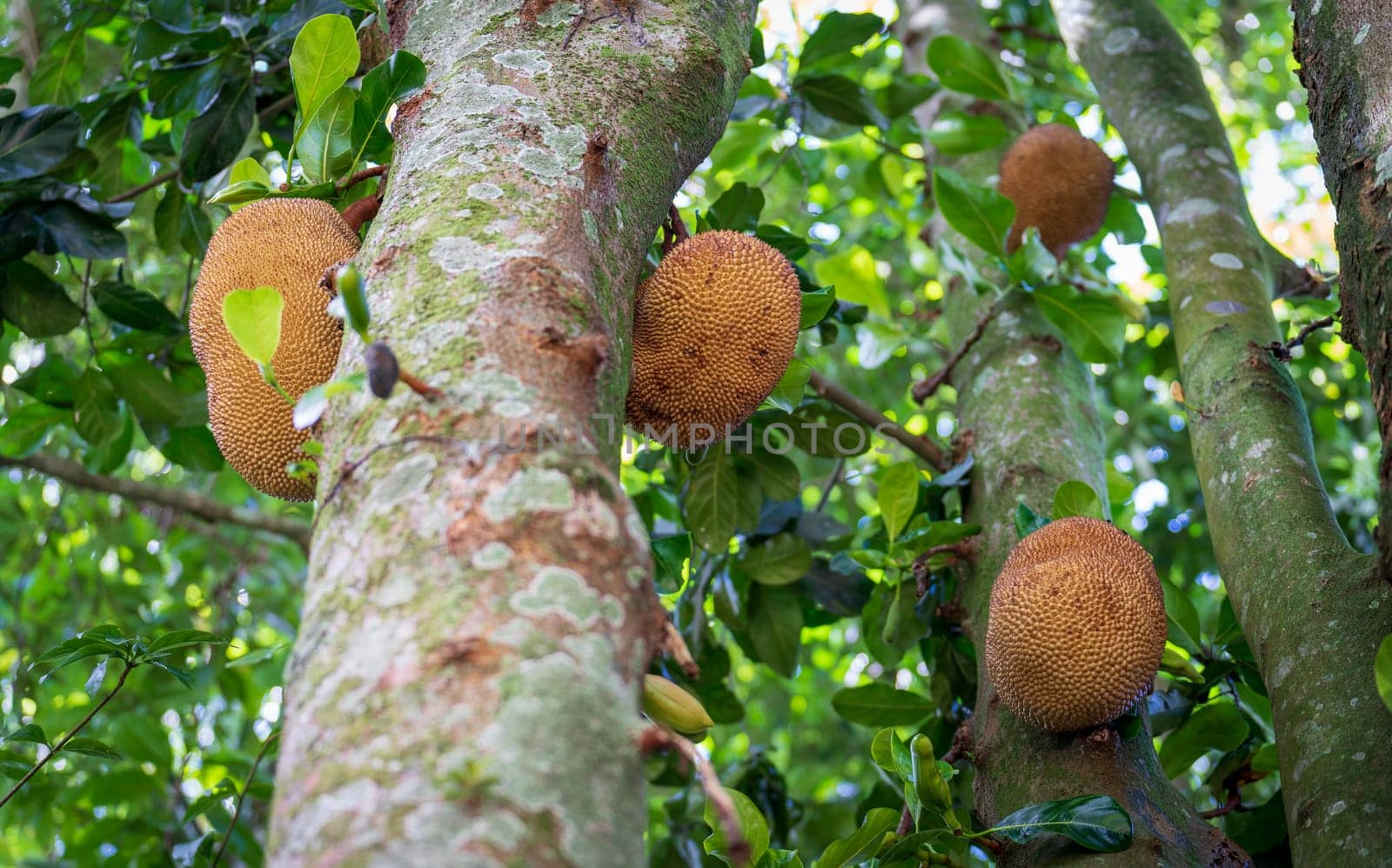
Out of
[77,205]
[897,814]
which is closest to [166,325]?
[77,205]

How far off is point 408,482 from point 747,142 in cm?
208

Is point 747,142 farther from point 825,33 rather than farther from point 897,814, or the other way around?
point 897,814

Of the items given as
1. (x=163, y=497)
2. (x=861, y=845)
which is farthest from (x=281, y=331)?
(x=163, y=497)

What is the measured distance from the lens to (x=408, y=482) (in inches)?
29.5

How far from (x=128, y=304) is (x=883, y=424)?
138 cm

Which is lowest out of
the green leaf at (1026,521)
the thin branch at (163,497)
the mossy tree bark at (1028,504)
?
the thin branch at (163,497)

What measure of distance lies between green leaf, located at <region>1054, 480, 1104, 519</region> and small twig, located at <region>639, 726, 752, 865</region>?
2.93 ft

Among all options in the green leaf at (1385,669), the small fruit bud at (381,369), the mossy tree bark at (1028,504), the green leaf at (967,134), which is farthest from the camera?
the green leaf at (967,134)

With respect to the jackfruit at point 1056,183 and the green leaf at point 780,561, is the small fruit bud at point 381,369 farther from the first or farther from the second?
the jackfruit at point 1056,183

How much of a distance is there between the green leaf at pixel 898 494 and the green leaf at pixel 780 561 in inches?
12.7

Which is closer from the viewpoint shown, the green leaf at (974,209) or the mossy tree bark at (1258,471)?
the mossy tree bark at (1258,471)

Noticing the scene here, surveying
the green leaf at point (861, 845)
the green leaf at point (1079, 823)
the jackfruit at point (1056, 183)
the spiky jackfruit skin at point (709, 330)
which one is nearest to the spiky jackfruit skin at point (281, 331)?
the spiky jackfruit skin at point (709, 330)

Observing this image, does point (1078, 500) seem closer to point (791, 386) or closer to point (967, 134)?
point (791, 386)

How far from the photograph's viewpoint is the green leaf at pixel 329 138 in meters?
1.27
